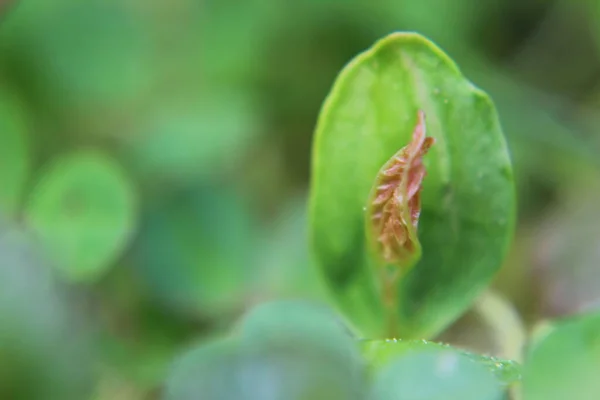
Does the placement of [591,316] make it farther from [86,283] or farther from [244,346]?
[86,283]

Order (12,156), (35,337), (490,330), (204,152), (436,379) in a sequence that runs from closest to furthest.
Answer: (436,379), (35,337), (490,330), (12,156), (204,152)

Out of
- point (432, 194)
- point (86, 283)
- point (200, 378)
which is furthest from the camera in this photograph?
point (86, 283)

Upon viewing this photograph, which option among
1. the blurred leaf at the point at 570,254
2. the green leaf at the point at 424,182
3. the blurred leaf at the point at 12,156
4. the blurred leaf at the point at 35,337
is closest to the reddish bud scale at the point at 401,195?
the green leaf at the point at 424,182

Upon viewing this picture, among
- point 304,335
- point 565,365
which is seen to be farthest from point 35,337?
point 565,365

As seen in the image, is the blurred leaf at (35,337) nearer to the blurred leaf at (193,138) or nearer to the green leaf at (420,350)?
the green leaf at (420,350)

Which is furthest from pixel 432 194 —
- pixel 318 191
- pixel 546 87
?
pixel 546 87

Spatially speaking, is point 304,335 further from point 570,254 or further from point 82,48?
point 82,48
